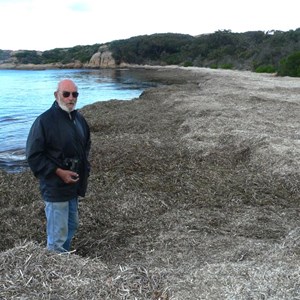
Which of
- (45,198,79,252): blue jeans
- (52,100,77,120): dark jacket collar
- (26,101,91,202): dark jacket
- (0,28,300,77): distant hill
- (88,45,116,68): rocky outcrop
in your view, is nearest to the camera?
(26,101,91,202): dark jacket

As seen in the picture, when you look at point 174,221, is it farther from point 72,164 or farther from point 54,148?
point 54,148

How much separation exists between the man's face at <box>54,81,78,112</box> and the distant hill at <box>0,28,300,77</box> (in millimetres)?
37985

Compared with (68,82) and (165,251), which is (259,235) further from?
(68,82)

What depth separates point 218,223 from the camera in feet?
22.1

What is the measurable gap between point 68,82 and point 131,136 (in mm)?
8153

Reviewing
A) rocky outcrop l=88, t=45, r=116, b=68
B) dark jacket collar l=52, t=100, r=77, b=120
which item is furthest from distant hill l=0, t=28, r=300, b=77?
dark jacket collar l=52, t=100, r=77, b=120

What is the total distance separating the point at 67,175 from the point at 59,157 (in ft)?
0.74

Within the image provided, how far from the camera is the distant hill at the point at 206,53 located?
2329 inches

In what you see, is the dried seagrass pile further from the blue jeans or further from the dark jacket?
the dark jacket

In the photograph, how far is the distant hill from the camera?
5916cm

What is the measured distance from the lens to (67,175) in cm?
488

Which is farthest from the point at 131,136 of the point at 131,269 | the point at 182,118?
the point at 131,269

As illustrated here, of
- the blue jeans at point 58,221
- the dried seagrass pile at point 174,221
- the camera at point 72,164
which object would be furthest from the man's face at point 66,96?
the dried seagrass pile at point 174,221

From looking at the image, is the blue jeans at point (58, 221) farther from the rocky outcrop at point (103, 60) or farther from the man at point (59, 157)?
the rocky outcrop at point (103, 60)
